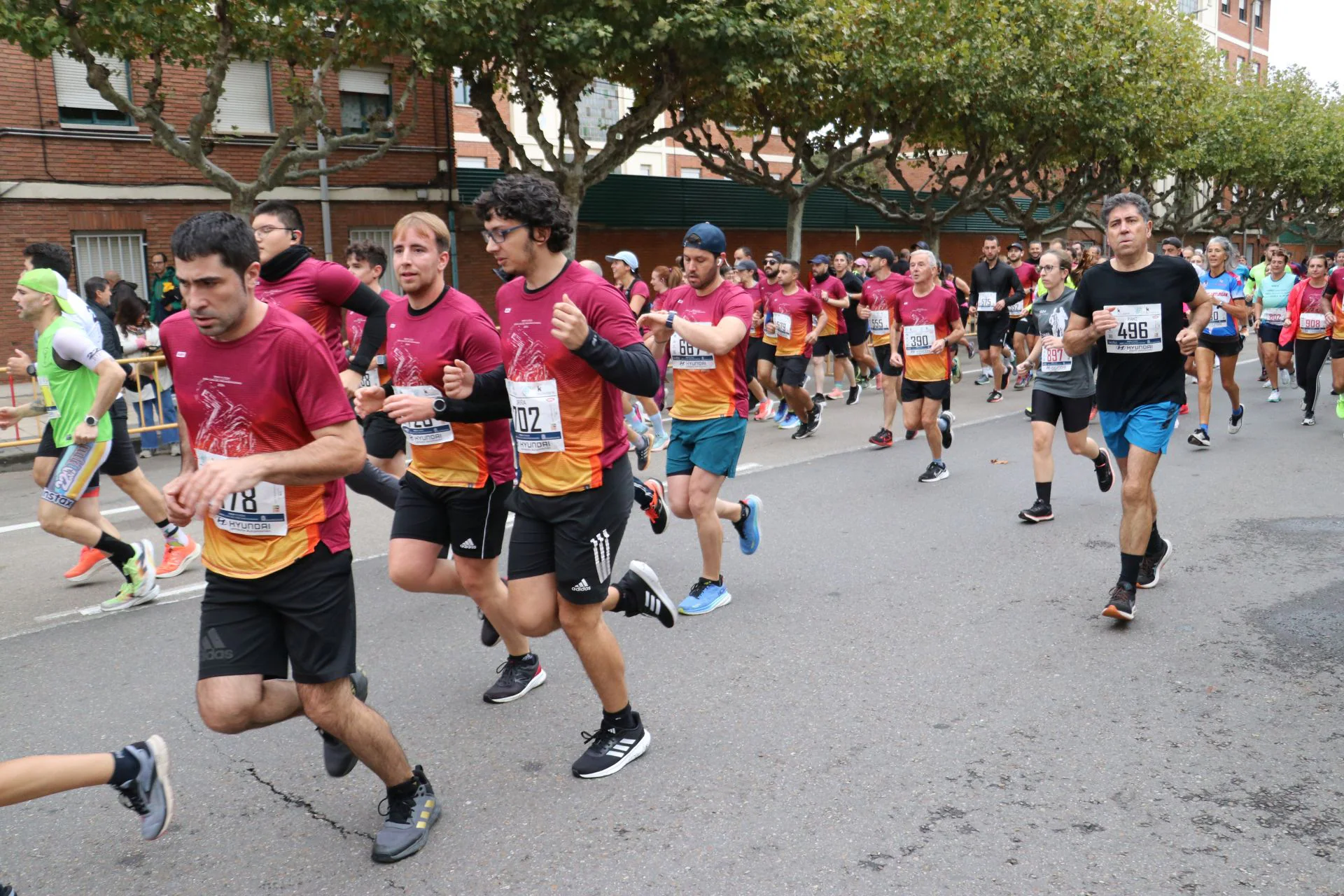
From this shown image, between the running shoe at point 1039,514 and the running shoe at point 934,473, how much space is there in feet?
5.05

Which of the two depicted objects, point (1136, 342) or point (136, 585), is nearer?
point (1136, 342)

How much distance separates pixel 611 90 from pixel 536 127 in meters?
18.7

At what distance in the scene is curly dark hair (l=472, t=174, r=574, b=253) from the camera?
3682mm

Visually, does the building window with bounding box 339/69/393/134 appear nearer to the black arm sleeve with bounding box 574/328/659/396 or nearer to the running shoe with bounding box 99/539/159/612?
the running shoe with bounding box 99/539/159/612

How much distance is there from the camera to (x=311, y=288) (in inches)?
209

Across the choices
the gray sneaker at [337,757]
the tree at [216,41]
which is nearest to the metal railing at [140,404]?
the tree at [216,41]

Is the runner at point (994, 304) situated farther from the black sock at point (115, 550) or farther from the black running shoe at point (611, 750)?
the black running shoe at point (611, 750)

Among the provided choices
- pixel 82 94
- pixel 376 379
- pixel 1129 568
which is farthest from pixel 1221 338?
pixel 82 94

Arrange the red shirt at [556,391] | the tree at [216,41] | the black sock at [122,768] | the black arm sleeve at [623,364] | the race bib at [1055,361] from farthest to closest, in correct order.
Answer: the tree at [216,41]
the race bib at [1055,361]
the red shirt at [556,391]
the black arm sleeve at [623,364]
the black sock at [122,768]

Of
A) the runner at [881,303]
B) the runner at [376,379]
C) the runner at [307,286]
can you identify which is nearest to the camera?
the runner at [307,286]

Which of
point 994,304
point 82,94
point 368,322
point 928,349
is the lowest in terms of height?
point 928,349

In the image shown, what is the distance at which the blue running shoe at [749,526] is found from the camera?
627cm

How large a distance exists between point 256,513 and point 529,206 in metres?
1.32

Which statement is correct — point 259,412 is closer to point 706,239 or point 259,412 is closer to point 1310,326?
point 706,239
